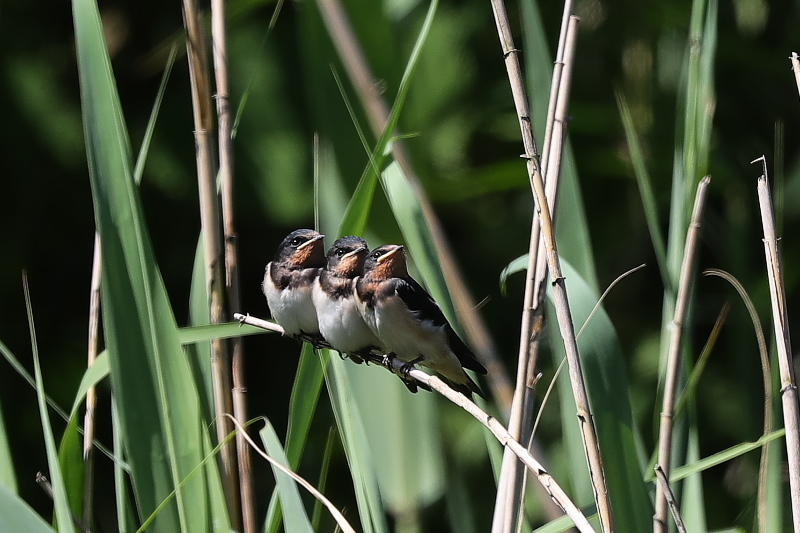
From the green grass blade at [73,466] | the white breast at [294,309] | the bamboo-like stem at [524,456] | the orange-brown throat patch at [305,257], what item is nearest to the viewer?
the bamboo-like stem at [524,456]

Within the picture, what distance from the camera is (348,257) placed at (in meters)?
2.12

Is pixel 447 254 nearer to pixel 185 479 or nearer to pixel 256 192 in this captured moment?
pixel 185 479

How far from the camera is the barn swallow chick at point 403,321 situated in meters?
2.09

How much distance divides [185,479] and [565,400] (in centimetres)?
54

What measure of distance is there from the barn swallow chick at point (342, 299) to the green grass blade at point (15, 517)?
81cm

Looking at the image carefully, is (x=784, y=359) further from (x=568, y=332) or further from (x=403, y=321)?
(x=403, y=321)

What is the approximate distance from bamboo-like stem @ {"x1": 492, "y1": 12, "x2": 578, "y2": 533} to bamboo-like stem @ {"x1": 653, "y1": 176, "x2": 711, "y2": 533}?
0.20 metres

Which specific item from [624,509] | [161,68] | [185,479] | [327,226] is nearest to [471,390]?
[327,226]

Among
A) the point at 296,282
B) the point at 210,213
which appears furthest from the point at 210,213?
the point at 296,282

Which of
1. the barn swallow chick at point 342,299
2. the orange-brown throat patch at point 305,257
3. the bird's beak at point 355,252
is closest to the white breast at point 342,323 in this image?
the barn swallow chick at point 342,299

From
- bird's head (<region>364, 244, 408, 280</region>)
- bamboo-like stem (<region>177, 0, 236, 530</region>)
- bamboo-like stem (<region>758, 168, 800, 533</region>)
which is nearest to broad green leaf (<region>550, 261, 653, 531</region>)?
bamboo-like stem (<region>758, 168, 800, 533</region>)

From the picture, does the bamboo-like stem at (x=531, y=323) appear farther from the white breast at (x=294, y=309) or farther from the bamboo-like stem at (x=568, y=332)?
the white breast at (x=294, y=309)

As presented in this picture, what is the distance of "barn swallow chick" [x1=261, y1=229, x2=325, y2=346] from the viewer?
2.22 m

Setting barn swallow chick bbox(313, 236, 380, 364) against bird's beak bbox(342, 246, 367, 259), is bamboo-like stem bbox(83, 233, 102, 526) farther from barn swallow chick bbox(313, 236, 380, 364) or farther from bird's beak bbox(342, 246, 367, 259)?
bird's beak bbox(342, 246, 367, 259)
